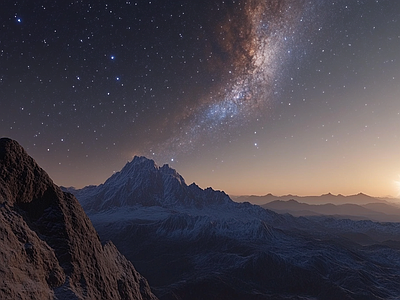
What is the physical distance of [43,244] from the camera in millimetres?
14117

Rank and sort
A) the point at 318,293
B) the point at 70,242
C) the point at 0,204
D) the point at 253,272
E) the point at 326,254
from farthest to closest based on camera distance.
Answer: the point at 326,254 < the point at 253,272 < the point at 318,293 < the point at 70,242 < the point at 0,204

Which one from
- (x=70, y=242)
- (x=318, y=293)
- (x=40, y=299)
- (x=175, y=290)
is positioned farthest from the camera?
(x=318, y=293)

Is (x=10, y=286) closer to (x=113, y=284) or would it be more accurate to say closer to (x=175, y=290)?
(x=113, y=284)

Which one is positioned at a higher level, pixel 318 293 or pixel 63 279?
pixel 63 279

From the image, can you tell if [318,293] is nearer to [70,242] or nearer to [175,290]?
[175,290]

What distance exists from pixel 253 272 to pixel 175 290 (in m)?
64.2

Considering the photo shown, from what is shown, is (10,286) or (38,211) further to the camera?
(38,211)

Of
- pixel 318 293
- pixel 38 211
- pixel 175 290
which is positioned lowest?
pixel 318 293

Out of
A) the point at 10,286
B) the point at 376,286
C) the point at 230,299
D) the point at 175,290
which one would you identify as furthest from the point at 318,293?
the point at 10,286

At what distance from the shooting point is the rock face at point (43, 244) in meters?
11.5

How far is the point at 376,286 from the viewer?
148m

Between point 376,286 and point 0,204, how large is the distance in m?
195

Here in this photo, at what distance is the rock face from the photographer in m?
11.5

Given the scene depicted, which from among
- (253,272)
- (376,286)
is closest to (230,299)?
(253,272)
